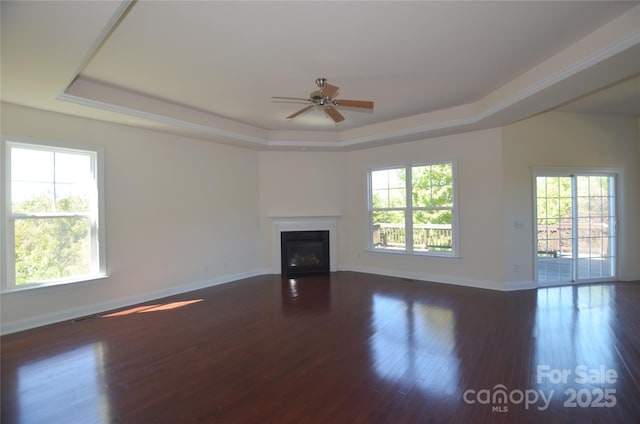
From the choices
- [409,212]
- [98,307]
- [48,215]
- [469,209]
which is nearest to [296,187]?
[409,212]

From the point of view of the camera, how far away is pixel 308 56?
311cm

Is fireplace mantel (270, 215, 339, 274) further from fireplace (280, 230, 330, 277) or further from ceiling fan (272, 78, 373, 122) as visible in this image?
ceiling fan (272, 78, 373, 122)

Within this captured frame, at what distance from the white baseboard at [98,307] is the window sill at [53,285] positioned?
32 centimetres

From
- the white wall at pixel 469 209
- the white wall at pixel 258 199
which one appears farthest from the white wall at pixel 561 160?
the white wall at pixel 469 209

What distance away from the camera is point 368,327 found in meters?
3.51

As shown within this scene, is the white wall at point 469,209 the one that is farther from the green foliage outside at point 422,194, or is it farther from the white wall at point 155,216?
the white wall at point 155,216

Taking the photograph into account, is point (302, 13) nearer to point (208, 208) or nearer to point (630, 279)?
point (208, 208)

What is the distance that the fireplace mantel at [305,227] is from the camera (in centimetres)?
641

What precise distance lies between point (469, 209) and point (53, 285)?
6.05 m

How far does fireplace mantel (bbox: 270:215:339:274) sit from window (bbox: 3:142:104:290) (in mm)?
3024

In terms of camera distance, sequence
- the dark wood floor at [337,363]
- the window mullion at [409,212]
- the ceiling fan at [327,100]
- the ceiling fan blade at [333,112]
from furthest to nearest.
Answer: the window mullion at [409,212]
the ceiling fan blade at [333,112]
the ceiling fan at [327,100]
the dark wood floor at [337,363]

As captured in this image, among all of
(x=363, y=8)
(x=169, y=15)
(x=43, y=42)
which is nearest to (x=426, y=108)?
(x=363, y=8)

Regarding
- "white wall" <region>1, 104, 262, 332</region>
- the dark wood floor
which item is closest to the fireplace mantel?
"white wall" <region>1, 104, 262, 332</region>

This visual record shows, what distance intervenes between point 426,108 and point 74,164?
198 inches
